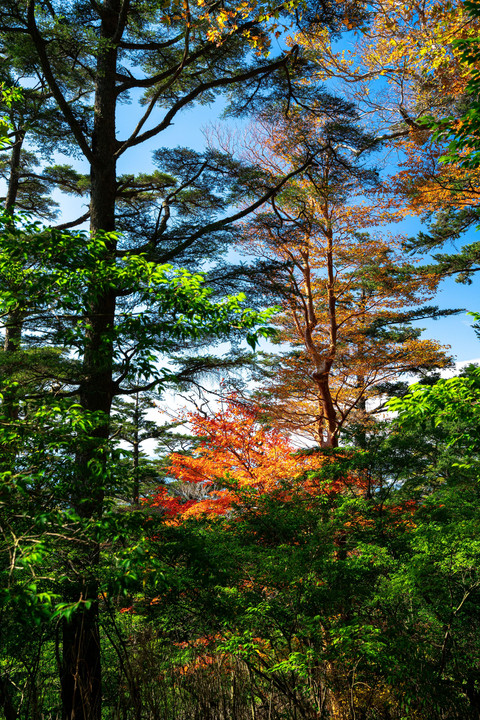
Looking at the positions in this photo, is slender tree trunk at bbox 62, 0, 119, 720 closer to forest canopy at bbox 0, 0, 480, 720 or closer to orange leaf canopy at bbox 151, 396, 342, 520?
forest canopy at bbox 0, 0, 480, 720

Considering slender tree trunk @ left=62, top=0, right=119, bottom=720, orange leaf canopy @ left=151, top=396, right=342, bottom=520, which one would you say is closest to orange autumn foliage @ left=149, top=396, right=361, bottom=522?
orange leaf canopy @ left=151, top=396, right=342, bottom=520

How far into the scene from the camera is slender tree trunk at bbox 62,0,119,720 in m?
3.23

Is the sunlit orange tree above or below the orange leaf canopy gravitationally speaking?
above

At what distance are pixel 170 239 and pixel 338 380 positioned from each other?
11.7 m

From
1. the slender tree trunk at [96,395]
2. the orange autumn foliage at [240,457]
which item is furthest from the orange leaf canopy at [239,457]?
the slender tree trunk at [96,395]

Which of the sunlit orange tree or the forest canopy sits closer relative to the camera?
the forest canopy

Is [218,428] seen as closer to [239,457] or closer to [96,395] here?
[239,457]

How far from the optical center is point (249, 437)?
33.4 ft

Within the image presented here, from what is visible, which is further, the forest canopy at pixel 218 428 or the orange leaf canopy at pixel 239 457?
the orange leaf canopy at pixel 239 457

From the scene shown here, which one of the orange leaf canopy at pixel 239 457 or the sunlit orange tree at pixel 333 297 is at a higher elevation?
the sunlit orange tree at pixel 333 297

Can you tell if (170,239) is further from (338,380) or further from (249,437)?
(338,380)

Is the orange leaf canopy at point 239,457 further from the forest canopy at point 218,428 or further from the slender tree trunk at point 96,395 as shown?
the slender tree trunk at point 96,395

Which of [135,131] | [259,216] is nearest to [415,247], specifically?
[259,216]

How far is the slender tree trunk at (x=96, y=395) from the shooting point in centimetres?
323
